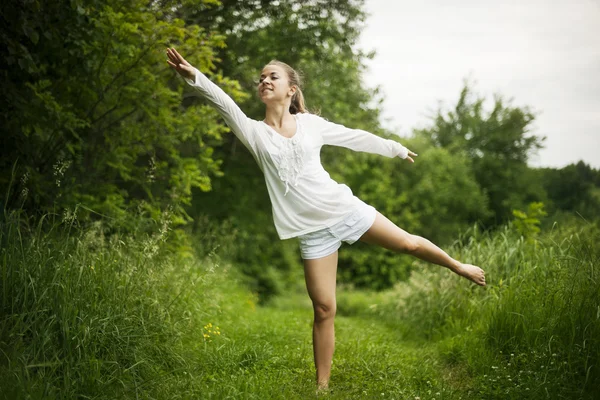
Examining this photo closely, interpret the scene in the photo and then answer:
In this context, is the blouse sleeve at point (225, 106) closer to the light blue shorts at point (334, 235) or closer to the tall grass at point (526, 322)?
the light blue shorts at point (334, 235)

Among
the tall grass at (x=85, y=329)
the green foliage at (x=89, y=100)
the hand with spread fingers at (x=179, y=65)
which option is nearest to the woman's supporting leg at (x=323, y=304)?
the tall grass at (x=85, y=329)

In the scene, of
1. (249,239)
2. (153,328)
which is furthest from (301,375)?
(249,239)

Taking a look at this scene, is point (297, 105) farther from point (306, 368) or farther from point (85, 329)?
point (85, 329)

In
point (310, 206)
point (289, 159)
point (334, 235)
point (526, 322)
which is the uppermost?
point (289, 159)

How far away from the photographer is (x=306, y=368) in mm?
3637

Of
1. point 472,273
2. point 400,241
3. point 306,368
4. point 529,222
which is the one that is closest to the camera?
point 400,241

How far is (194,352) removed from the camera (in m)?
3.47

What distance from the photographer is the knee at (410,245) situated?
10.8 ft

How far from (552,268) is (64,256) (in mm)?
3600

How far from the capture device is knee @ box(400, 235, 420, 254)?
3.30 meters

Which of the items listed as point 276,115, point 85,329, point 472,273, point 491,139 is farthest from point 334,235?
point 491,139

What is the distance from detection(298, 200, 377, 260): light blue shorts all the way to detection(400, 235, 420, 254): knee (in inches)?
10.5

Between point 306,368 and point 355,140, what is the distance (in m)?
1.68

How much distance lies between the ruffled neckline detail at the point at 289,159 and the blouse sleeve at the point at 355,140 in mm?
306
